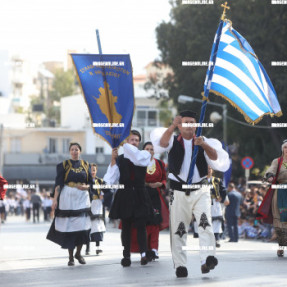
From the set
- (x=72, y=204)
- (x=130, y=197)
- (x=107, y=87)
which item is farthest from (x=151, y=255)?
(x=107, y=87)

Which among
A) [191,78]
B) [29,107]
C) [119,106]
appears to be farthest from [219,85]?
[29,107]

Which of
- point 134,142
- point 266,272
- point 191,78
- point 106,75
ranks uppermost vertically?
point 191,78

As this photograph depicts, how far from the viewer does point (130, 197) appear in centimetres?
1246

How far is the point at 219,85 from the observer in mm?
10805

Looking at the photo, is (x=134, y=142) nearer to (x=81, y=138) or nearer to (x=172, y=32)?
(x=172, y=32)

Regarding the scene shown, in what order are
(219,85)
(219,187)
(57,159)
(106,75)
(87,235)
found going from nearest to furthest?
1. (219,85)
2. (106,75)
3. (87,235)
4. (219,187)
5. (57,159)

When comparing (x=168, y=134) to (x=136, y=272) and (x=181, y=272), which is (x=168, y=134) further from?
(x=136, y=272)

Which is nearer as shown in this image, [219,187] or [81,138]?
[219,187]

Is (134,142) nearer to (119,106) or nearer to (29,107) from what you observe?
(119,106)

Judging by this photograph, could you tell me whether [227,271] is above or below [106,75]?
below

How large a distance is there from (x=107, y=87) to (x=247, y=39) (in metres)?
23.1

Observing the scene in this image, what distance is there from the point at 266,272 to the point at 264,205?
3.38m

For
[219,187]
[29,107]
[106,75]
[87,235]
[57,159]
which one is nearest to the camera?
[106,75]

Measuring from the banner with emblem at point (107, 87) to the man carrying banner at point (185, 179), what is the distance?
1936 mm
